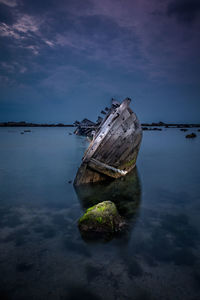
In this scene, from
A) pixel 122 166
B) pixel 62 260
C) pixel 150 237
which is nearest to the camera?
pixel 62 260

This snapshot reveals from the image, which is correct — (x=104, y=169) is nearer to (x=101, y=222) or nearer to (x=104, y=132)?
(x=104, y=132)

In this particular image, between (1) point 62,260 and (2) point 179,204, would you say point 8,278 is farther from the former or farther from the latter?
(2) point 179,204

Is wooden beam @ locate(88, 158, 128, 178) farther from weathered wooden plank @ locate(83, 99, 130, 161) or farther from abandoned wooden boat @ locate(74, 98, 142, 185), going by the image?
weathered wooden plank @ locate(83, 99, 130, 161)

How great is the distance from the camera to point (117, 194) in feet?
23.9

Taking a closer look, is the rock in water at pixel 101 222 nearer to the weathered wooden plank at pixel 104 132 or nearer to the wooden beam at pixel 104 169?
the wooden beam at pixel 104 169

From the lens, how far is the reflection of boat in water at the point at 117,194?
6080 mm

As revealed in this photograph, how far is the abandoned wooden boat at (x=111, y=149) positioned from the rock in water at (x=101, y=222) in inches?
131

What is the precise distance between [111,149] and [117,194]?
194 centimetres

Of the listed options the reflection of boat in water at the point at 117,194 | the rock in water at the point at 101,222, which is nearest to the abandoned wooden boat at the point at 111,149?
the reflection of boat in water at the point at 117,194

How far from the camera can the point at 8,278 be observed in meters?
3.10

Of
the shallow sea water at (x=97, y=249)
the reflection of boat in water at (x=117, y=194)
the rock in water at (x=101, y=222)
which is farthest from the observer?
the reflection of boat in water at (x=117, y=194)

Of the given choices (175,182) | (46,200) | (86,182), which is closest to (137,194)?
(86,182)

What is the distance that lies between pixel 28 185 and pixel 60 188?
5.31 feet

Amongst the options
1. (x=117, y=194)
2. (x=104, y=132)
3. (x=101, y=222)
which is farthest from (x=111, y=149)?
(x=101, y=222)
